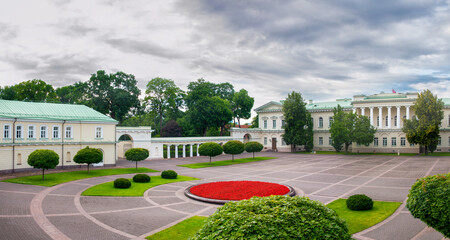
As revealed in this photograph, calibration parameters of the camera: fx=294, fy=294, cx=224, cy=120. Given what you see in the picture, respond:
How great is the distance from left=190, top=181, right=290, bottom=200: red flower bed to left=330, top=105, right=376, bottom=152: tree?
40.9 metres

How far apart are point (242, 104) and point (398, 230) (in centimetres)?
7489

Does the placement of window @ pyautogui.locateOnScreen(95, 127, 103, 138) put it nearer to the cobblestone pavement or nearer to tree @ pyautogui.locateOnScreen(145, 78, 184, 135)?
the cobblestone pavement

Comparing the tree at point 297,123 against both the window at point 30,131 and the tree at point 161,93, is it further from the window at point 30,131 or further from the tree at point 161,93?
the window at point 30,131

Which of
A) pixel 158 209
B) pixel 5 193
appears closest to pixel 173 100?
pixel 5 193

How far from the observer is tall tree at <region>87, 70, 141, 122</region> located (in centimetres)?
6512

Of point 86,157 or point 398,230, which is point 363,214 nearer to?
point 398,230

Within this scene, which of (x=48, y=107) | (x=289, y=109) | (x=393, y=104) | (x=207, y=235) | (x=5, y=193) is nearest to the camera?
(x=207, y=235)

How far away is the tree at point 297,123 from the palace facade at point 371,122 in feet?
17.8

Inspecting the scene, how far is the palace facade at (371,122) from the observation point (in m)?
63.0

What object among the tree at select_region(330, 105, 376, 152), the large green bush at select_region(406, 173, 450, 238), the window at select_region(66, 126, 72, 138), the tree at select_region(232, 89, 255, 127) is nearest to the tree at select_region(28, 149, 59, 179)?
the window at select_region(66, 126, 72, 138)

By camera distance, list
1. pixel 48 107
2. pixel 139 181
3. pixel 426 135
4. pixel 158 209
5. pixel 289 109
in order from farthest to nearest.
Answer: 1. pixel 289 109
2. pixel 426 135
3. pixel 48 107
4. pixel 139 181
5. pixel 158 209

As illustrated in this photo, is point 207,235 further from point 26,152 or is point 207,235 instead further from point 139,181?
point 26,152

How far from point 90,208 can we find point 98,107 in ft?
159

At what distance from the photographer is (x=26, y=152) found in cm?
3806
